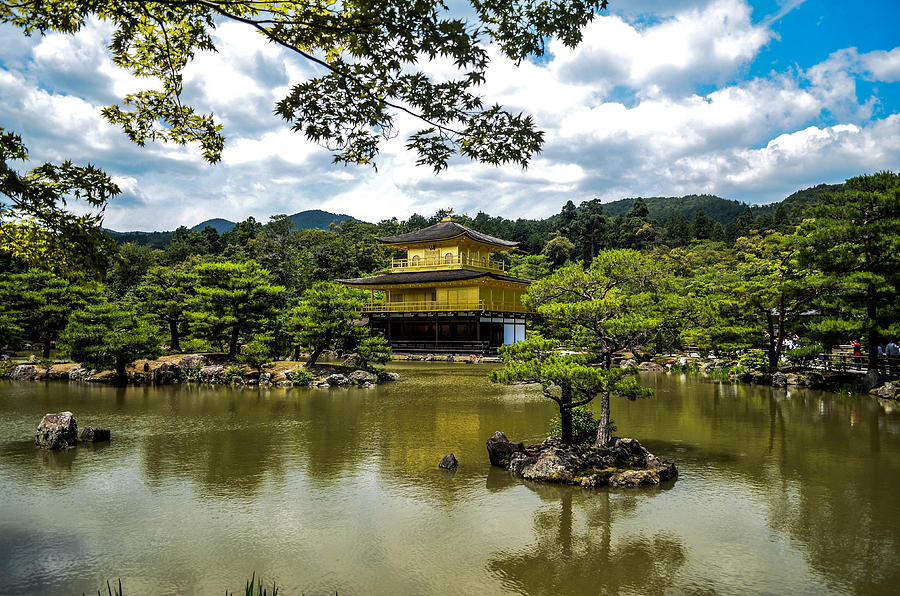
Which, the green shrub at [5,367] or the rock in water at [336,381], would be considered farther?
the green shrub at [5,367]

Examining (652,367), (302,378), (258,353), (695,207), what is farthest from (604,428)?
(695,207)

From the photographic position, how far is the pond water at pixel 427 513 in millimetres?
4766

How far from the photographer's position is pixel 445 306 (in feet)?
109

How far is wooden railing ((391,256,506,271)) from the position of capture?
Result: 117 ft

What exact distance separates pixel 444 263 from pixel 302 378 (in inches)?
726

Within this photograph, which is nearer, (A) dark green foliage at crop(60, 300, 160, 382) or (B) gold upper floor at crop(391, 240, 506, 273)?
(A) dark green foliage at crop(60, 300, 160, 382)

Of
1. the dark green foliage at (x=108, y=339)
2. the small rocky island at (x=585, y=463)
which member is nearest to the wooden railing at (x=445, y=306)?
the dark green foliage at (x=108, y=339)

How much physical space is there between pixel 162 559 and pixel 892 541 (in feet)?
23.5

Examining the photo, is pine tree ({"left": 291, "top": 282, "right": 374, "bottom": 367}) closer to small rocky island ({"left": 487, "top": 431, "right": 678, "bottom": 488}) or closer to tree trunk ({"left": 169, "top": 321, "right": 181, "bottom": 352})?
tree trunk ({"left": 169, "top": 321, "right": 181, "bottom": 352})

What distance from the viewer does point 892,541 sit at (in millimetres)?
5500

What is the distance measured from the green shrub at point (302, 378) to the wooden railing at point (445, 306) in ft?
47.0

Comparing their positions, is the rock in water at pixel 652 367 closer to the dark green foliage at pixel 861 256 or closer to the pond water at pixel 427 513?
the dark green foliage at pixel 861 256

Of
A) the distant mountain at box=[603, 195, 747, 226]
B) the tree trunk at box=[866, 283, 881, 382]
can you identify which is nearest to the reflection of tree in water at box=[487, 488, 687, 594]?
the tree trunk at box=[866, 283, 881, 382]

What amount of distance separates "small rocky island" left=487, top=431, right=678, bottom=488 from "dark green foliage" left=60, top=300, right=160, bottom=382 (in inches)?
585
